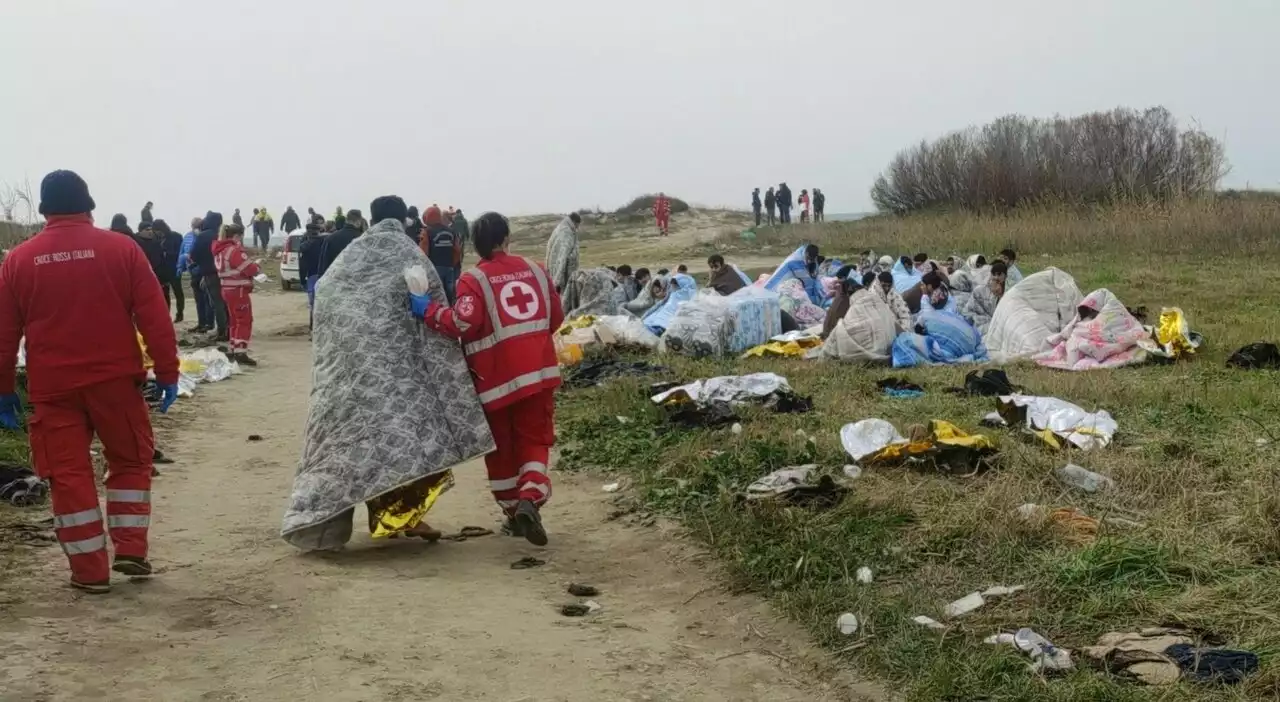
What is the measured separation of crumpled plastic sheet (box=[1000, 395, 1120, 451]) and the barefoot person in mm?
3479

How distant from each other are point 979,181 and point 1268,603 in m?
38.0

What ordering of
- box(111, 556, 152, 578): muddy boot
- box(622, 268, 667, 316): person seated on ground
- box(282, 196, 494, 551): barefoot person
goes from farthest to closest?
box(622, 268, 667, 316): person seated on ground, box(282, 196, 494, 551): barefoot person, box(111, 556, 152, 578): muddy boot

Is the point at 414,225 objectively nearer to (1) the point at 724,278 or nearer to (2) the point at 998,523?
(1) the point at 724,278

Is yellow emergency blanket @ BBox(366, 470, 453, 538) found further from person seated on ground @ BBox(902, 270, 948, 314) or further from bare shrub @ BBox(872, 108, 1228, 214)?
bare shrub @ BBox(872, 108, 1228, 214)

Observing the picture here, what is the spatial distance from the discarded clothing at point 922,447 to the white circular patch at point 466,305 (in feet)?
7.57

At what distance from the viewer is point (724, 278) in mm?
15203

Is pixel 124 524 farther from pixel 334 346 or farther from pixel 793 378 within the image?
pixel 793 378

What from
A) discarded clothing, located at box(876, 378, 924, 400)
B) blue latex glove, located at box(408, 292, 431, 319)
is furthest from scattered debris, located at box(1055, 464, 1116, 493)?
blue latex glove, located at box(408, 292, 431, 319)

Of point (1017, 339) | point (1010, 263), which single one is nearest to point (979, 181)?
point (1010, 263)

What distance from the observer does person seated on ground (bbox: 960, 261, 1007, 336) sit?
530 inches

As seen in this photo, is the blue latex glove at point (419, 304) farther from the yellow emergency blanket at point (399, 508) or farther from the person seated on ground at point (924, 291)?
the person seated on ground at point (924, 291)

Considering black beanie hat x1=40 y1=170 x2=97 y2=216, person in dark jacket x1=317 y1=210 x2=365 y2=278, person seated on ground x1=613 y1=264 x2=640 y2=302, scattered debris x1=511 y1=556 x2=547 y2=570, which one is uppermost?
black beanie hat x1=40 y1=170 x2=97 y2=216

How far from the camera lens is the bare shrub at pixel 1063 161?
36.2 m

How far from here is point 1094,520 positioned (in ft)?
17.0
